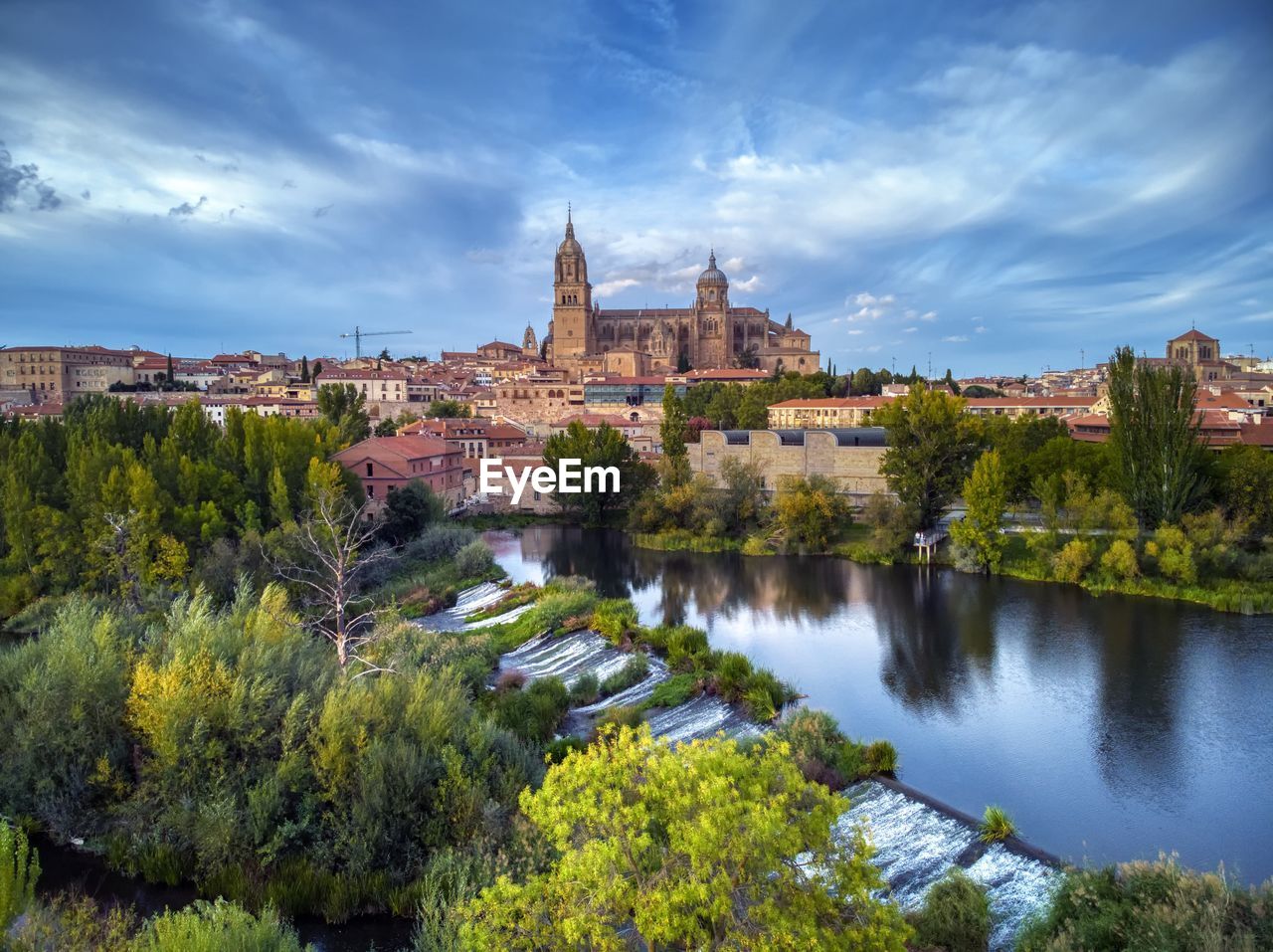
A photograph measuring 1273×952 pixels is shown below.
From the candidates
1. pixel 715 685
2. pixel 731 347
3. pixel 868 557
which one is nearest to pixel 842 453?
pixel 868 557

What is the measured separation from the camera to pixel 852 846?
411cm

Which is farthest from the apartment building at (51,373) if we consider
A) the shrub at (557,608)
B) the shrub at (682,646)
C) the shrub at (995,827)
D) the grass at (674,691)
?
the shrub at (995,827)

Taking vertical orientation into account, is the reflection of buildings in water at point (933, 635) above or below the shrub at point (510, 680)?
below

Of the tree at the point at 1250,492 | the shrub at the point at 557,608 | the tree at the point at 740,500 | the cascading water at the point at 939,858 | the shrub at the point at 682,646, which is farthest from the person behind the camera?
the tree at the point at 740,500

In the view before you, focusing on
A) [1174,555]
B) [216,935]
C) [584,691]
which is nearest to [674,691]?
[584,691]

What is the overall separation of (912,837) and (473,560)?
487 inches

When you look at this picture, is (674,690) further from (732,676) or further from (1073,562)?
(1073,562)

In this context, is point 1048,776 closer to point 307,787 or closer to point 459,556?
point 307,787

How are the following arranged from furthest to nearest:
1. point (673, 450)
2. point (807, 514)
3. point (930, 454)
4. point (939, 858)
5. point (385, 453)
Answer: point (673, 450), point (385, 453), point (807, 514), point (930, 454), point (939, 858)

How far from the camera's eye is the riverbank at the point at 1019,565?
1445 centimetres

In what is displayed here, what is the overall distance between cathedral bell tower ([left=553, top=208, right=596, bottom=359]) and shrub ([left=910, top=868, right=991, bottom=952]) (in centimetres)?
5565

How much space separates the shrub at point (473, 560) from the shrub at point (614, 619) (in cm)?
430

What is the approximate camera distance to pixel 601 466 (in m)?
26.2

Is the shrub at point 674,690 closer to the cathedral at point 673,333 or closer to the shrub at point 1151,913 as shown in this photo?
the shrub at point 1151,913
